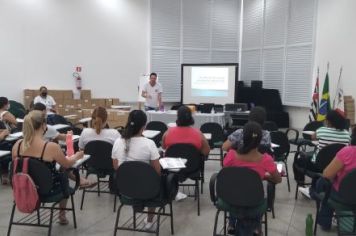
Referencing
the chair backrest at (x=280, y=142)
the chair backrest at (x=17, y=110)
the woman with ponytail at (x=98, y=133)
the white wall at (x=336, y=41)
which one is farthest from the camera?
the chair backrest at (x=17, y=110)

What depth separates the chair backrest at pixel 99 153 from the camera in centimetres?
372

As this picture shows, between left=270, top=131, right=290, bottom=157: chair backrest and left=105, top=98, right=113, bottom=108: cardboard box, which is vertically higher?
left=105, top=98, right=113, bottom=108: cardboard box

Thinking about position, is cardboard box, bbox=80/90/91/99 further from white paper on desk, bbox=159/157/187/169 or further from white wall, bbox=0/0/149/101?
white paper on desk, bbox=159/157/187/169

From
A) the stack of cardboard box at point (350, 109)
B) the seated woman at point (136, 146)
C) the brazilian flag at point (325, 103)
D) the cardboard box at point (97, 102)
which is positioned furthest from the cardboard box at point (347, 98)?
the cardboard box at point (97, 102)

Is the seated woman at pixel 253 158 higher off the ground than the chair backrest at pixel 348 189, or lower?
higher

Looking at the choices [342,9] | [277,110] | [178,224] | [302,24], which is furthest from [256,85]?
[178,224]

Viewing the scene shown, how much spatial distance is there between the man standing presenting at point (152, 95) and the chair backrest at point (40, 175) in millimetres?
5082

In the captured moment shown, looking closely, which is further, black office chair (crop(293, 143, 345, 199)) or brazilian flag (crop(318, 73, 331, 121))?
brazilian flag (crop(318, 73, 331, 121))

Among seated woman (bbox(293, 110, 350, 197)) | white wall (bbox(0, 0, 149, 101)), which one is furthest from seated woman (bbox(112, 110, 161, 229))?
white wall (bbox(0, 0, 149, 101))

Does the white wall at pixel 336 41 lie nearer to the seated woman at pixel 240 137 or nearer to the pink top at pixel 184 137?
the seated woman at pixel 240 137

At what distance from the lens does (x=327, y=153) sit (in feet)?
11.7

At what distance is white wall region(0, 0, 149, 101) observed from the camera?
8.37 meters

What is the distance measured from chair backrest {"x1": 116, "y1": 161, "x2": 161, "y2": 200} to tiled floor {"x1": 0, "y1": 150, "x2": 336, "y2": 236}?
2.10ft

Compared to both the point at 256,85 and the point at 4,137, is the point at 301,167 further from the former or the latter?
the point at 256,85
